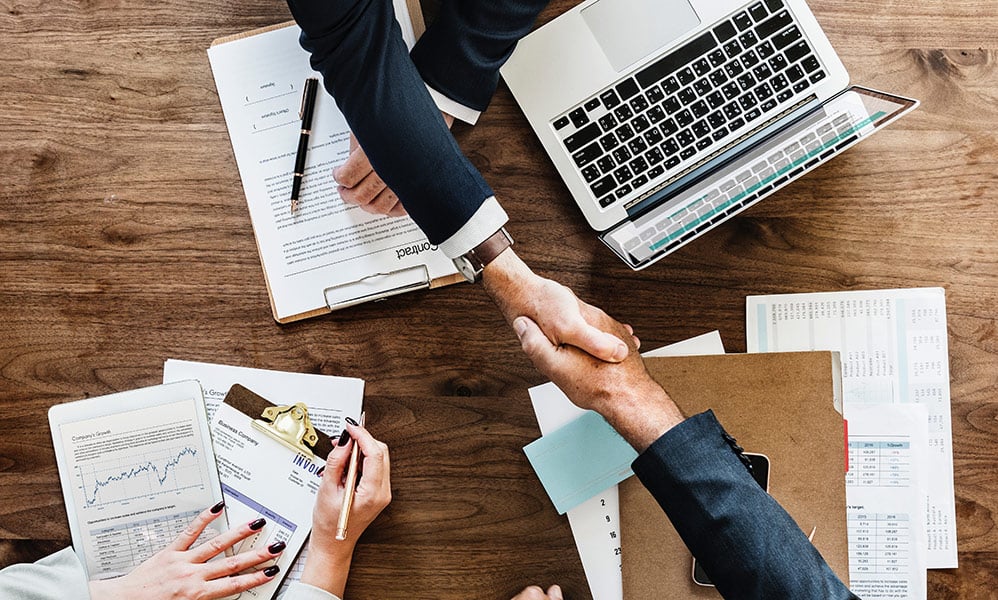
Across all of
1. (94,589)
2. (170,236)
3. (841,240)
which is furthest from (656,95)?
(94,589)

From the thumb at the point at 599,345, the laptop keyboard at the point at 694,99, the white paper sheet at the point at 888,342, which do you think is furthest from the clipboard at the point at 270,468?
the white paper sheet at the point at 888,342

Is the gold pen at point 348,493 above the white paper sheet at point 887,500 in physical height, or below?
above

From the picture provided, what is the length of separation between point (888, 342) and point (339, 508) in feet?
2.70

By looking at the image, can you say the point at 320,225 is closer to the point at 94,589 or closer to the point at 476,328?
the point at 476,328

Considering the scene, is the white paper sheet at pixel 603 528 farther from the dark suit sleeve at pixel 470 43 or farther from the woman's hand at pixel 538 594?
the dark suit sleeve at pixel 470 43

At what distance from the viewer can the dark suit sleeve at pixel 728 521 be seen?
922 millimetres

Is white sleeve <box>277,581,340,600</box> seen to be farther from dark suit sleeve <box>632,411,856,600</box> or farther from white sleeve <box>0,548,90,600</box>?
dark suit sleeve <box>632,411,856,600</box>

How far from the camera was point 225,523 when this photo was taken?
1195 millimetres

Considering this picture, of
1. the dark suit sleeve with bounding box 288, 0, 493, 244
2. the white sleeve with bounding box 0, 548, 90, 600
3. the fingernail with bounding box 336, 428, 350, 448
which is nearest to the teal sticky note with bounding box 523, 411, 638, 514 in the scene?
the fingernail with bounding box 336, 428, 350, 448

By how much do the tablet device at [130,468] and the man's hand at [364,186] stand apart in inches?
14.2

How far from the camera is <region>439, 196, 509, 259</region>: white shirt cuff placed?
3.22 ft

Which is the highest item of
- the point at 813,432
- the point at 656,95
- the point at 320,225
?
the point at 320,225

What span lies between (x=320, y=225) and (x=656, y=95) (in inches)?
20.1

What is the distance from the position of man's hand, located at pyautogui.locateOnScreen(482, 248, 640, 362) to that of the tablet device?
1.58 ft
